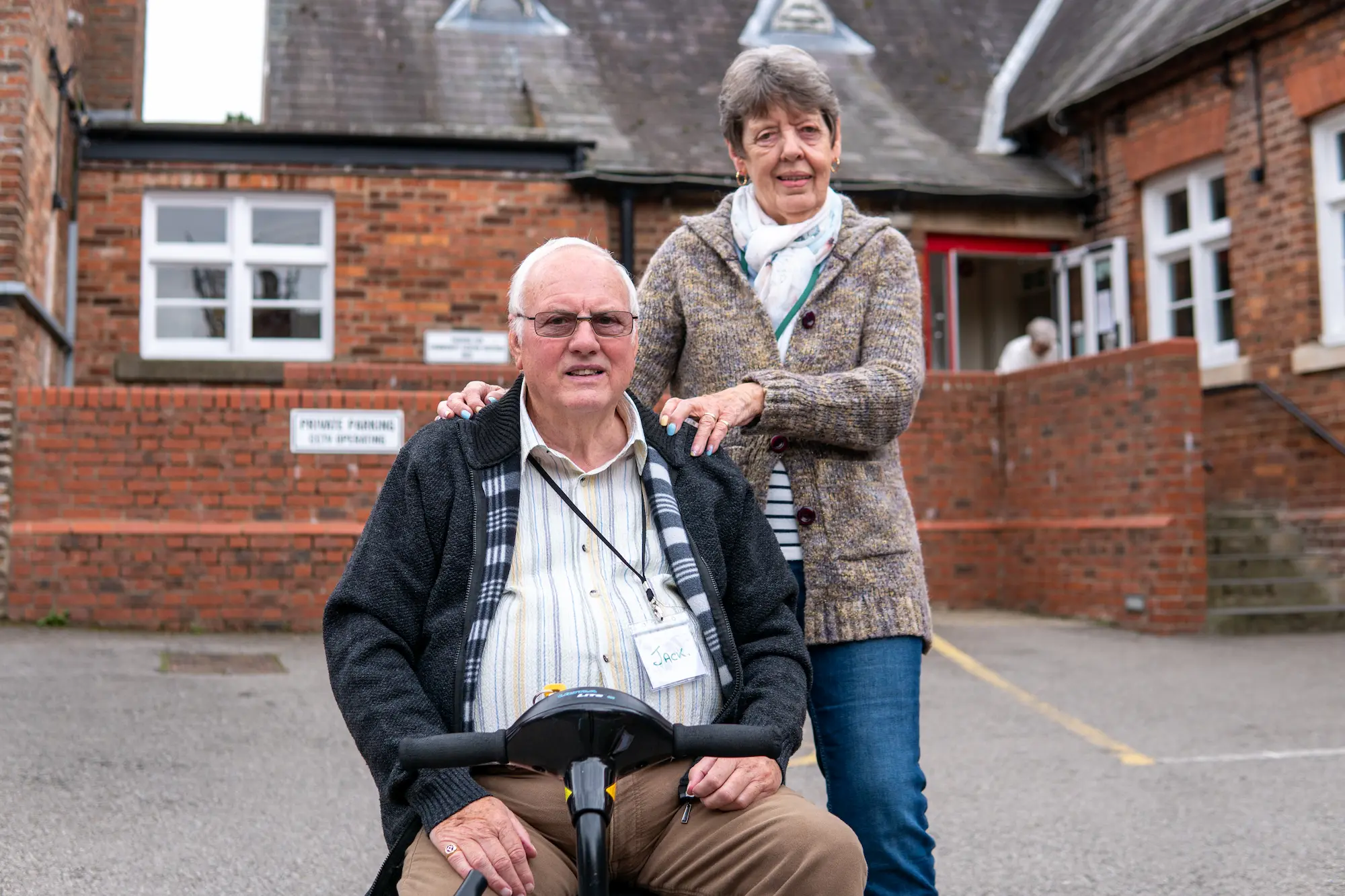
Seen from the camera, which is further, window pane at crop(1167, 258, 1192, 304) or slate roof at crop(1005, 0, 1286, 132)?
window pane at crop(1167, 258, 1192, 304)

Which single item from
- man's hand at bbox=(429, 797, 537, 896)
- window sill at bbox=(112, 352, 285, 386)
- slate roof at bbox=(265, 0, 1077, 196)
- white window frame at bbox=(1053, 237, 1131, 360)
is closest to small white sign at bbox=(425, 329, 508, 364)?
window sill at bbox=(112, 352, 285, 386)

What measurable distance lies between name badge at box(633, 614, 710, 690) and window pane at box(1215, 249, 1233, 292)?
12553mm

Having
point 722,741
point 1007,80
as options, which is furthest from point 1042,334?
point 722,741

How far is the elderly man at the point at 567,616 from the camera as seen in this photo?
2229mm

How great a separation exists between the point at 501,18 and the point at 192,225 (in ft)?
15.7

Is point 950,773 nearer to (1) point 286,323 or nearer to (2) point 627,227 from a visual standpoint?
(2) point 627,227

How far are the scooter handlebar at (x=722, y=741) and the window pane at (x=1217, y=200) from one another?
1299 centimetres

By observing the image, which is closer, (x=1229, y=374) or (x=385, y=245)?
(x=385, y=245)

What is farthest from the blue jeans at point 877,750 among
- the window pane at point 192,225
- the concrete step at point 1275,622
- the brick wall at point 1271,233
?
the window pane at point 192,225

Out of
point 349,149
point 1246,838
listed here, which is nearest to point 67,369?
point 349,149

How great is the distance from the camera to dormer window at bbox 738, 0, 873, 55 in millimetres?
16719

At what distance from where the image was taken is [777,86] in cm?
287

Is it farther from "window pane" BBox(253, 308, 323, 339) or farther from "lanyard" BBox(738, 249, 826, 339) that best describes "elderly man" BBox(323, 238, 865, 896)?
"window pane" BBox(253, 308, 323, 339)

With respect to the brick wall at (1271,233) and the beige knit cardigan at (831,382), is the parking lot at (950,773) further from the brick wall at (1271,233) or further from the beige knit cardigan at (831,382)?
the brick wall at (1271,233)
